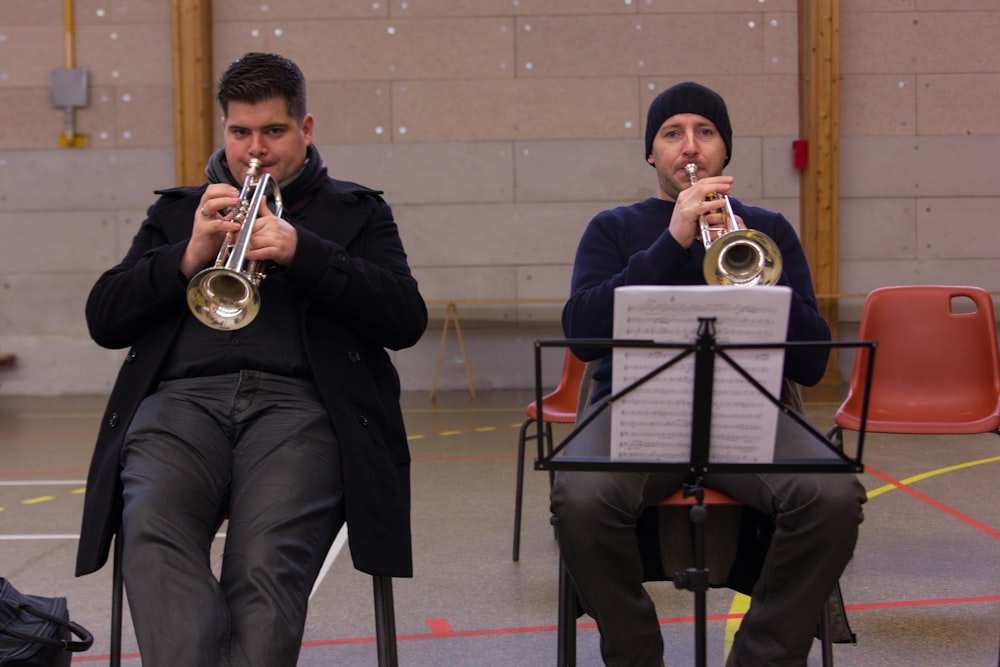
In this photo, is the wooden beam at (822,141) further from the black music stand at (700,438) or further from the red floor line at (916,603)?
the black music stand at (700,438)

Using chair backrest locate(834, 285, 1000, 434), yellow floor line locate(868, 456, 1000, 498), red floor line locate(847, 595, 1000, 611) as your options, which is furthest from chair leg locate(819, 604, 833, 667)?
yellow floor line locate(868, 456, 1000, 498)

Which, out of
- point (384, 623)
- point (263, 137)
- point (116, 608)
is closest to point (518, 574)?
point (384, 623)

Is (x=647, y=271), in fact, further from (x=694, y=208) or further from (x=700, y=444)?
(x=700, y=444)

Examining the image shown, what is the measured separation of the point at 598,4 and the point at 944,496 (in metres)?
4.86

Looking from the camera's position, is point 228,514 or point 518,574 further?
point 518,574

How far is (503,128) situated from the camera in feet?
25.7

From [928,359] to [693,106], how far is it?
5.21 ft

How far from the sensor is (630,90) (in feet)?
25.5

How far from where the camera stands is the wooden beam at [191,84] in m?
7.63

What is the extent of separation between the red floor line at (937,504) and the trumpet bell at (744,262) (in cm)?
202

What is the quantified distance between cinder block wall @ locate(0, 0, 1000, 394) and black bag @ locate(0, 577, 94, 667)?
579 cm

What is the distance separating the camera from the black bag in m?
2.03

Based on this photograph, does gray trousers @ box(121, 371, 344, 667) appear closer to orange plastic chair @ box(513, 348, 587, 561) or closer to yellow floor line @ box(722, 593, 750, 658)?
yellow floor line @ box(722, 593, 750, 658)

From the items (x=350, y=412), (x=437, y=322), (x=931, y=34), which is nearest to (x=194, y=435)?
(x=350, y=412)
